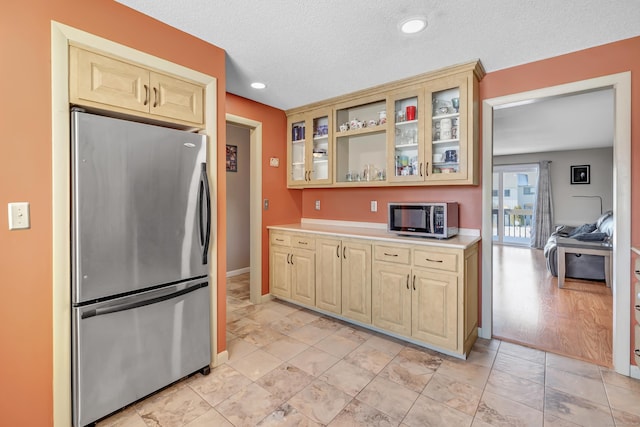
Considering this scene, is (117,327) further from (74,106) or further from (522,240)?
(522,240)

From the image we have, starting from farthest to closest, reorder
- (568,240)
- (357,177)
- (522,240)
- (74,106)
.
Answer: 1. (522,240)
2. (568,240)
3. (357,177)
4. (74,106)

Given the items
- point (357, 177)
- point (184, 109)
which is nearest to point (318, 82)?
point (357, 177)

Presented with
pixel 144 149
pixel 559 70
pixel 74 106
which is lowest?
pixel 144 149

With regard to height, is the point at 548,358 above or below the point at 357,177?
below

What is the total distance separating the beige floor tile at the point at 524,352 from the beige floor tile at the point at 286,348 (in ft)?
5.52

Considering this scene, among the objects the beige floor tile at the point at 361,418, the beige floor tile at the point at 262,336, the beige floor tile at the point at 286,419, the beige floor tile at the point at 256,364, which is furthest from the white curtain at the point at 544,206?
the beige floor tile at the point at 286,419

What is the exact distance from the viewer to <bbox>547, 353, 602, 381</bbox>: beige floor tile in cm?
217

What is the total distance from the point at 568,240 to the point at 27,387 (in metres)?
Result: 6.07

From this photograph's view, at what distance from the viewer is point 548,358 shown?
240 centimetres

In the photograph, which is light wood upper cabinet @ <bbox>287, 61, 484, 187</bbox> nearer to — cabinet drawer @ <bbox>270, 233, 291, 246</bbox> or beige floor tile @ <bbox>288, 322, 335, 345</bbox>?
cabinet drawer @ <bbox>270, 233, 291, 246</bbox>

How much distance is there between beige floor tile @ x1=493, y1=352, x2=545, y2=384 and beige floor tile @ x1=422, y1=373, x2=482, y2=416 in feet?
1.35

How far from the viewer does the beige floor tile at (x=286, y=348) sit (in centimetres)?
245

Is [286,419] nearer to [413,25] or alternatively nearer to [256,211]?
[256,211]

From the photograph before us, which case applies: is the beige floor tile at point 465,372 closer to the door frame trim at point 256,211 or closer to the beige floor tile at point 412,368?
the beige floor tile at point 412,368
